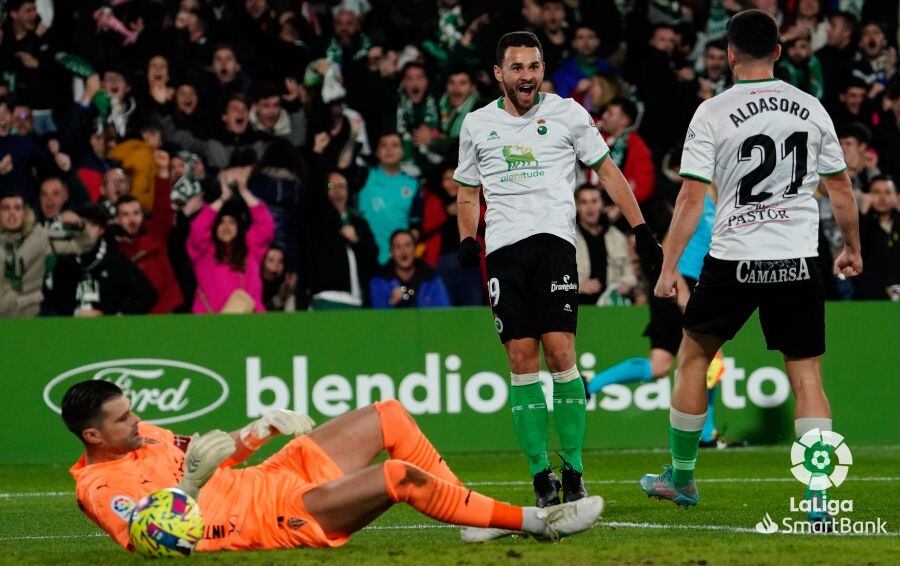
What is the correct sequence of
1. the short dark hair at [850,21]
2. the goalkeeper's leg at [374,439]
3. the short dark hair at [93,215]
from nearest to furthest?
the goalkeeper's leg at [374,439], the short dark hair at [93,215], the short dark hair at [850,21]

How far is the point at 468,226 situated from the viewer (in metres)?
8.12

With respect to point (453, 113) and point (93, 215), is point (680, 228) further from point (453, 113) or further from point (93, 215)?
point (453, 113)

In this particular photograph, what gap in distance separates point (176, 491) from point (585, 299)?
822 centimetres

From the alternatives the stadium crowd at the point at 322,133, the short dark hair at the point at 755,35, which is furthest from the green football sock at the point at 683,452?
the stadium crowd at the point at 322,133

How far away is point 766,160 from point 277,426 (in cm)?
266

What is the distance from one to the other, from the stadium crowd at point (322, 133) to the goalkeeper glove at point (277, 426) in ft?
23.0

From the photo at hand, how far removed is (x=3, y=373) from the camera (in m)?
12.8

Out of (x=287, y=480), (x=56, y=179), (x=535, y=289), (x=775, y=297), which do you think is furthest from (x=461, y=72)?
(x=287, y=480)

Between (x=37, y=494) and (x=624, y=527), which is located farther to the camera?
(x=37, y=494)

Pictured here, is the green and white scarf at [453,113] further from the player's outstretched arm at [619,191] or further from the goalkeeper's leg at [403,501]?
the goalkeeper's leg at [403,501]

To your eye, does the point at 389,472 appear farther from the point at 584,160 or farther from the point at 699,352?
the point at 584,160

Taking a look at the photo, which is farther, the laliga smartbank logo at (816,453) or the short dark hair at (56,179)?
the short dark hair at (56,179)

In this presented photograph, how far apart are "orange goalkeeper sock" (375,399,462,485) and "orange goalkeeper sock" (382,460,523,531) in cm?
56

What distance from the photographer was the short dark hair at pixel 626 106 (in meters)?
14.6
